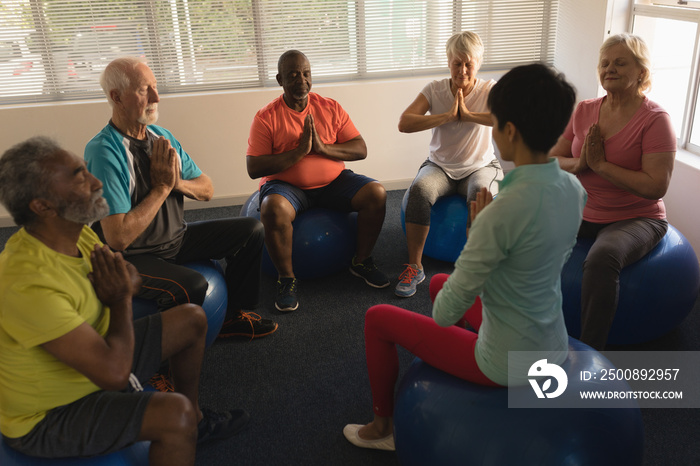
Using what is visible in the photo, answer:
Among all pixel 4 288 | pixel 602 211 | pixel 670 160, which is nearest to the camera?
pixel 4 288

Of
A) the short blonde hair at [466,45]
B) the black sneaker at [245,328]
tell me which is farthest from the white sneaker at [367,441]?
the short blonde hair at [466,45]

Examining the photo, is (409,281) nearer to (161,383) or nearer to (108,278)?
(161,383)

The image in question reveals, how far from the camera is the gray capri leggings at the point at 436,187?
3066 millimetres

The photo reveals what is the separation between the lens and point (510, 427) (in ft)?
4.91

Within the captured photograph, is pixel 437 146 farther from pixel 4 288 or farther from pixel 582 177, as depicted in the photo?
pixel 4 288

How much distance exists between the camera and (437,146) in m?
3.31

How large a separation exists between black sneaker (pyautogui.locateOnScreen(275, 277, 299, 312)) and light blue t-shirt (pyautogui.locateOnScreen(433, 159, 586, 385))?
149 cm

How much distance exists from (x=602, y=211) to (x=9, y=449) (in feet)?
7.33

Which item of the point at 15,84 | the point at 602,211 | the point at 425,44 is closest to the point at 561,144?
the point at 602,211

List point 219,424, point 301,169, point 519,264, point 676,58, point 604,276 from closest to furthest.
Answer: point 519,264 < point 219,424 < point 604,276 < point 301,169 < point 676,58

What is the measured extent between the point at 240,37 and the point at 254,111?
534 mm

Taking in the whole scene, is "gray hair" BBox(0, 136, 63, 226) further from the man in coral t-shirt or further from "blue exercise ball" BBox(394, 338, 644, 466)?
the man in coral t-shirt

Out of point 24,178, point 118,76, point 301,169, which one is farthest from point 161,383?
point 301,169

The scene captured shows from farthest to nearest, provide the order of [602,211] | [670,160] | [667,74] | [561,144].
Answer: [667,74] → [561,144] → [602,211] → [670,160]
